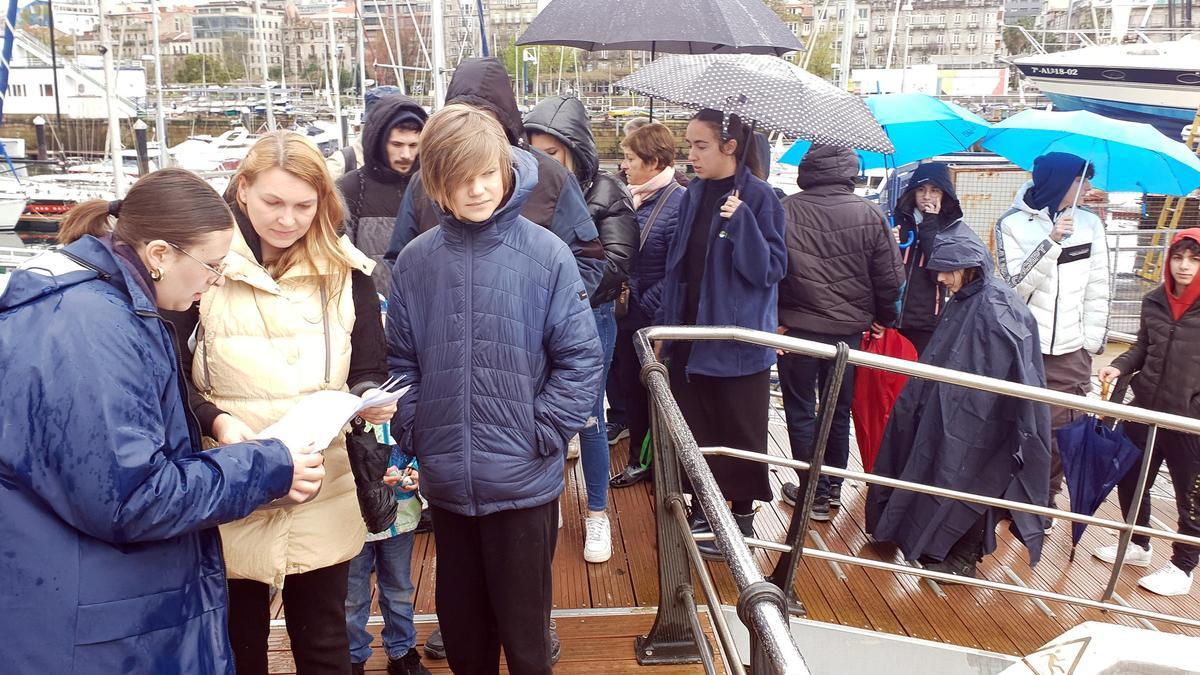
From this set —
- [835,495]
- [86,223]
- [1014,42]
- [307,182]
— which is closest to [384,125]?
[307,182]

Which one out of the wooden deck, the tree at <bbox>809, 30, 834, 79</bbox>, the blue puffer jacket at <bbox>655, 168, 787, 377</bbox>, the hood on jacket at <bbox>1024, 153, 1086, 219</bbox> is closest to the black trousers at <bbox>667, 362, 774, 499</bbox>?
the blue puffer jacket at <bbox>655, 168, 787, 377</bbox>

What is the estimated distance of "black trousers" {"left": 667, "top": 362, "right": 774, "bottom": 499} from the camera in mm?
3303

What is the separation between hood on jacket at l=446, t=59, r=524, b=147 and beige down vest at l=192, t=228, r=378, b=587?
102 centimetres

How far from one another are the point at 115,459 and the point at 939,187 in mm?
3958

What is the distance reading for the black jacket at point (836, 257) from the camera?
148 inches

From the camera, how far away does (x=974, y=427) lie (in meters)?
3.34

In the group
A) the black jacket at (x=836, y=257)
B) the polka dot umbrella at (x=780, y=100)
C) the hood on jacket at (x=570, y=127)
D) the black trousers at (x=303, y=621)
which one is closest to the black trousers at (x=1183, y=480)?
the black jacket at (x=836, y=257)

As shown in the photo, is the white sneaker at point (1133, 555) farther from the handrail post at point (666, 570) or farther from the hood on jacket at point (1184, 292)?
the handrail post at point (666, 570)

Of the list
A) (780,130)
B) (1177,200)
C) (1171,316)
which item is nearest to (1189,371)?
(1171,316)

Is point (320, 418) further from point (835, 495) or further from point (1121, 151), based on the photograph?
point (1121, 151)

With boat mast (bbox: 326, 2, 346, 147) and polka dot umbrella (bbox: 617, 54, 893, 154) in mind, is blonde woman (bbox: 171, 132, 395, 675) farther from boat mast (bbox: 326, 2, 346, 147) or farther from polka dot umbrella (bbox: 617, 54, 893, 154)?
boat mast (bbox: 326, 2, 346, 147)

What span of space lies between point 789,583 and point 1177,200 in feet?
38.2

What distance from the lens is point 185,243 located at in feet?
5.20

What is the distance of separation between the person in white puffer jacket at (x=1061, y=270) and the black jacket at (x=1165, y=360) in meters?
0.27
